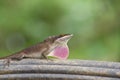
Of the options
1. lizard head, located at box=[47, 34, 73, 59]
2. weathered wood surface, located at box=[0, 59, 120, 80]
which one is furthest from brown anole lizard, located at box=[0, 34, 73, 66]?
weathered wood surface, located at box=[0, 59, 120, 80]

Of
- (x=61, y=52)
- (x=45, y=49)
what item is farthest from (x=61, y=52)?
(x=45, y=49)

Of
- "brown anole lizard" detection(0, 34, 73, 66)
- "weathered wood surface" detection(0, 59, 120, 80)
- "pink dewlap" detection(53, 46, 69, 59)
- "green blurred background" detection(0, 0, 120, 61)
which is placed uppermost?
"green blurred background" detection(0, 0, 120, 61)

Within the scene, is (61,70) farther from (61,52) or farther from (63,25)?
(63,25)

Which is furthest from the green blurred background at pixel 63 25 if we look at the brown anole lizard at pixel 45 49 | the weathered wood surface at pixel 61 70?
the weathered wood surface at pixel 61 70

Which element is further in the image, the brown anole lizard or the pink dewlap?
the brown anole lizard

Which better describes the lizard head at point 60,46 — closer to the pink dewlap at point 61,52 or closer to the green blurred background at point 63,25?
the pink dewlap at point 61,52

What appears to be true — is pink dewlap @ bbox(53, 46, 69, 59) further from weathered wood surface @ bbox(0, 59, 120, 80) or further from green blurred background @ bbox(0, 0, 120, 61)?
green blurred background @ bbox(0, 0, 120, 61)

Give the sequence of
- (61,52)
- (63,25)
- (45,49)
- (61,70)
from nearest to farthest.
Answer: (61,70) < (61,52) < (45,49) < (63,25)
